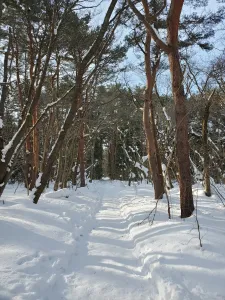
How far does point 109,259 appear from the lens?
14.8ft

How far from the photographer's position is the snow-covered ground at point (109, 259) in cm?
323

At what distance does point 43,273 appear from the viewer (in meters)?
3.56

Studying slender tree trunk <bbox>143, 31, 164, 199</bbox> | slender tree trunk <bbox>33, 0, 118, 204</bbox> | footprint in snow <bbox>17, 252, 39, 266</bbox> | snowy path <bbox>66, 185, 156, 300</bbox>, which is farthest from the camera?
slender tree trunk <bbox>143, 31, 164, 199</bbox>

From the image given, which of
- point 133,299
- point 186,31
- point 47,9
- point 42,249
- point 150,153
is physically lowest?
point 133,299

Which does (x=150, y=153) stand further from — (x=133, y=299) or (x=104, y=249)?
(x=133, y=299)

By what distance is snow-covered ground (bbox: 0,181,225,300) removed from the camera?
323 centimetres

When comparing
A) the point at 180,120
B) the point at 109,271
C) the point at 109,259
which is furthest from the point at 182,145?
the point at 109,271

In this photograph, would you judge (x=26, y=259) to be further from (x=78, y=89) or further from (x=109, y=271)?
(x=78, y=89)

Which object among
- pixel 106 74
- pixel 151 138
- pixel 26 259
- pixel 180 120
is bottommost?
pixel 26 259

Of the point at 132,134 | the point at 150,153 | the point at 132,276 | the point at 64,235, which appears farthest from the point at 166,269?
the point at 132,134

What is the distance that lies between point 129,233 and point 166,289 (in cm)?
304

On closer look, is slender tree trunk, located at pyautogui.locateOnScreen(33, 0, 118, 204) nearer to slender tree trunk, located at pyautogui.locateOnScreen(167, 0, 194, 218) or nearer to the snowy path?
slender tree trunk, located at pyautogui.locateOnScreen(167, 0, 194, 218)

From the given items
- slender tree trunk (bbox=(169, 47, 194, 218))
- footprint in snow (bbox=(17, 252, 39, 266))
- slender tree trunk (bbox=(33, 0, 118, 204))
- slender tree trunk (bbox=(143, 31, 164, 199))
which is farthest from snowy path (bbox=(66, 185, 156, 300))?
slender tree trunk (bbox=(143, 31, 164, 199))

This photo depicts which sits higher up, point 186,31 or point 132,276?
point 186,31
